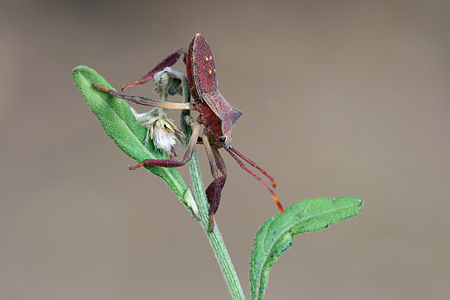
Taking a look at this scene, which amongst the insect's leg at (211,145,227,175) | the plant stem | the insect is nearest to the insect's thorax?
the insect

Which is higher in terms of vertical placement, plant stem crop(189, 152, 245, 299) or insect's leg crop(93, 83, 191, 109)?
insect's leg crop(93, 83, 191, 109)

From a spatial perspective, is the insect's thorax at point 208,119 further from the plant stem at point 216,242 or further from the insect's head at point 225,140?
the plant stem at point 216,242

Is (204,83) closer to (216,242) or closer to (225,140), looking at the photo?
(225,140)

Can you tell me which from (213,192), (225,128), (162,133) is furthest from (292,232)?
(162,133)

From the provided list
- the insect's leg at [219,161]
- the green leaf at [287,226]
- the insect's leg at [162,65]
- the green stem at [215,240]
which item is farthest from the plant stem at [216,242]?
the insect's leg at [162,65]

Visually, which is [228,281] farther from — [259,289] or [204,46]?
[204,46]

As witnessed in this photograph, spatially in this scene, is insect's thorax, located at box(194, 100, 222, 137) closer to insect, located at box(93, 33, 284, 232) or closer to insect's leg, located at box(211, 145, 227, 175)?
insect, located at box(93, 33, 284, 232)
